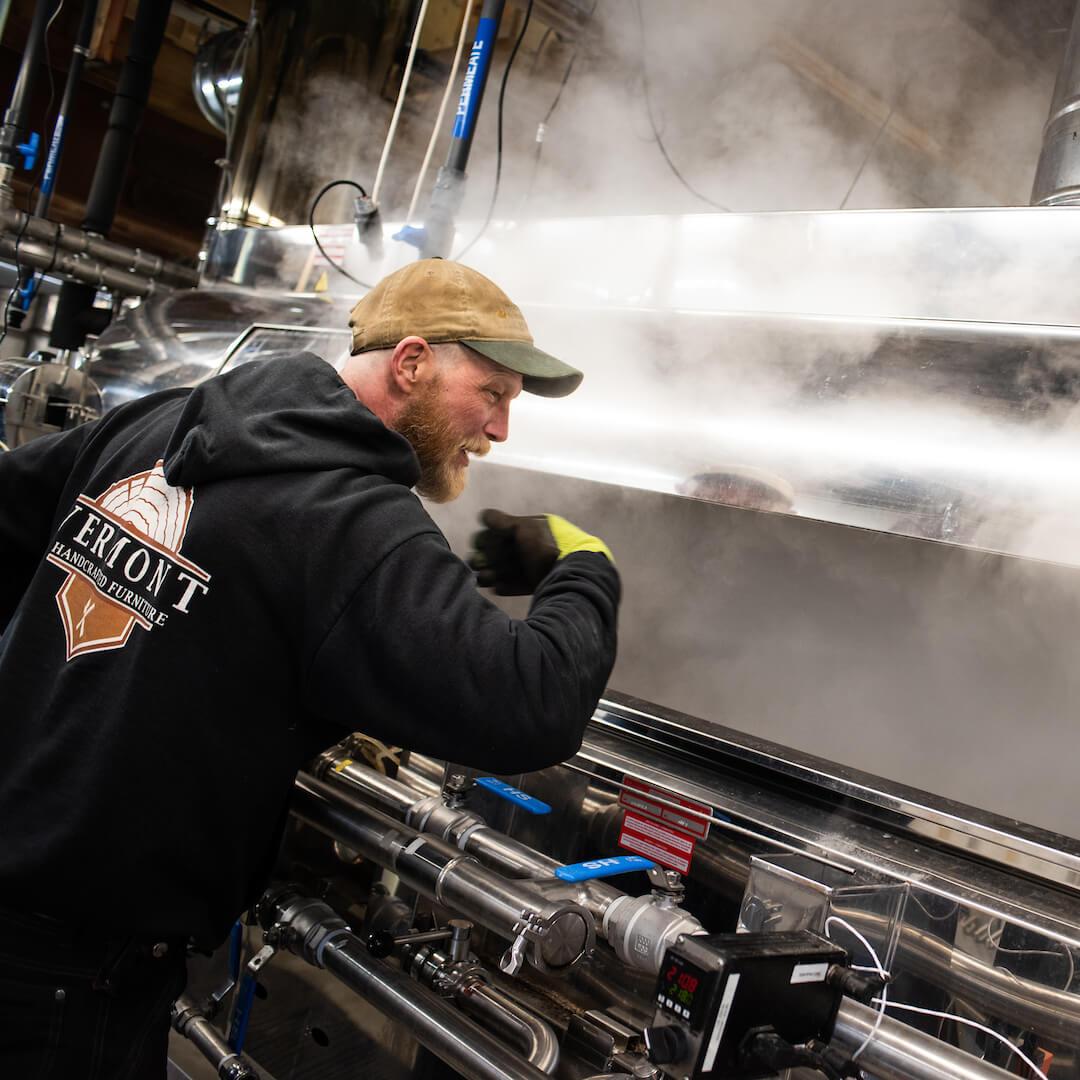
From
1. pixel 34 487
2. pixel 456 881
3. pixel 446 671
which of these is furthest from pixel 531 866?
pixel 34 487

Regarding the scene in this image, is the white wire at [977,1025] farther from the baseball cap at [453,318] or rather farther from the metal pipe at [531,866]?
the baseball cap at [453,318]

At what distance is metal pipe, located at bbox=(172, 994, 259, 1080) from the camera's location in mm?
1083

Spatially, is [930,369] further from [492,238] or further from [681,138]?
[681,138]

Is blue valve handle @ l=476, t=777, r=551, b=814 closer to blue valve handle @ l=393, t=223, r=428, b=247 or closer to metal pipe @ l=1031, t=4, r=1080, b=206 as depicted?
metal pipe @ l=1031, t=4, r=1080, b=206

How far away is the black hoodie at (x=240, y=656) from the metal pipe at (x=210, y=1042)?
275mm

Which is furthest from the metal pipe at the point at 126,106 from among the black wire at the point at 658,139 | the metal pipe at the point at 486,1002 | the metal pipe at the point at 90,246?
the metal pipe at the point at 486,1002

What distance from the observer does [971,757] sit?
1.57 metres

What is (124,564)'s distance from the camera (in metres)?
0.86

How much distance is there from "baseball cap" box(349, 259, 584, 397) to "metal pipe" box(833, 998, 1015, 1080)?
0.61m

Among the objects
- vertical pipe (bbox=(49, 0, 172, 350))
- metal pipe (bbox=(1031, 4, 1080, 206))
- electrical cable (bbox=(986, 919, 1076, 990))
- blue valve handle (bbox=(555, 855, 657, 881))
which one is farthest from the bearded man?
vertical pipe (bbox=(49, 0, 172, 350))

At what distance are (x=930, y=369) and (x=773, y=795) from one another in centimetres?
52

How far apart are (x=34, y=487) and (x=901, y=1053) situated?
0.99 meters

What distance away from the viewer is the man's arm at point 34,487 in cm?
107

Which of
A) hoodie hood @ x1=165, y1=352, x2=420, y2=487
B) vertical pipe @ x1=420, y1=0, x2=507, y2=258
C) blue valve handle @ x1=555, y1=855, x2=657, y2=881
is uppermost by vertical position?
vertical pipe @ x1=420, y1=0, x2=507, y2=258
